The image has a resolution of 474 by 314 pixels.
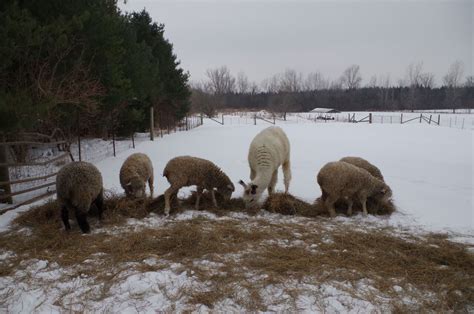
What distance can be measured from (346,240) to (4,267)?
5.12 meters

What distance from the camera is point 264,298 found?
3609 millimetres

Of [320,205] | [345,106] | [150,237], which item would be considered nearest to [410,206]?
[320,205]

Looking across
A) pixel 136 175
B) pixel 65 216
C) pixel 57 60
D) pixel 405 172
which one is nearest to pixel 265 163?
pixel 136 175

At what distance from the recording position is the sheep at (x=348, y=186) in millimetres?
6352

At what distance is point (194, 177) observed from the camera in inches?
261

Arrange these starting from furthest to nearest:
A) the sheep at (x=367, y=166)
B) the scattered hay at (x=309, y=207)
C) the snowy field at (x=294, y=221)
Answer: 1. the sheep at (x=367, y=166)
2. the scattered hay at (x=309, y=207)
3. the snowy field at (x=294, y=221)

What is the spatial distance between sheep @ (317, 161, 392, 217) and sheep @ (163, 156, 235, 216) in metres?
2.09

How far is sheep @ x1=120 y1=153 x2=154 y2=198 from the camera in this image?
6.66 meters

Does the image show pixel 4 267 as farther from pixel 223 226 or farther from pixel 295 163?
pixel 295 163

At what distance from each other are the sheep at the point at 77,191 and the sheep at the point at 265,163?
2856 millimetres

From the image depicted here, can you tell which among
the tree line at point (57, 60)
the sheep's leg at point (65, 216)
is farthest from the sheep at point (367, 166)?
the tree line at point (57, 60)

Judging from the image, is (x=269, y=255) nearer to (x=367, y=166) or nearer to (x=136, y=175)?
(x=136, y=175)

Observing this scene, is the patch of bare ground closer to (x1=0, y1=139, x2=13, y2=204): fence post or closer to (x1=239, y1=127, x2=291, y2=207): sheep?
(x1=239, y1=127, x2=291, y2=207): sheep

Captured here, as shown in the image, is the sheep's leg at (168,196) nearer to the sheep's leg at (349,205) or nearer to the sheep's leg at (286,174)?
the sheep's leg at (286,174)
